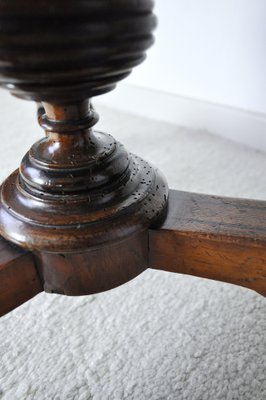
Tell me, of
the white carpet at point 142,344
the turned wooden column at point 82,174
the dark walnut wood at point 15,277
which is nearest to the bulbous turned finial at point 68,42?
Answer: the turned wooden column at point 82,174

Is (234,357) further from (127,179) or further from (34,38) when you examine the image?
(34,38)

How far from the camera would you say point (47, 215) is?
33 centimetres

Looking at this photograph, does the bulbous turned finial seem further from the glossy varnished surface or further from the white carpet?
the white carpet

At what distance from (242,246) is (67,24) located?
0.23 meters

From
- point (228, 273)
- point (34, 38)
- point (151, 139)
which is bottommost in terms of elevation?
point (151, 139)

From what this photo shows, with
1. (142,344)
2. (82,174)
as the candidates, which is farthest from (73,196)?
(142,344)

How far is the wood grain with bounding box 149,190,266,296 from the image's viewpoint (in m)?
0.35

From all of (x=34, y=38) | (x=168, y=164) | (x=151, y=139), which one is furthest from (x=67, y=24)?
(x=151, y=139)

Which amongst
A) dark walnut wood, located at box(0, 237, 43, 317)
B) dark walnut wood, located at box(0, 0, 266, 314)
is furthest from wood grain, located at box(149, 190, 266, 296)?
dark walnut wood, located at box(0, 237, 43, 317)

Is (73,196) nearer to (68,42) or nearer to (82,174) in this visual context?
(82,174)

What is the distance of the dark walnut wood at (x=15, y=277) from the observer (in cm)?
34

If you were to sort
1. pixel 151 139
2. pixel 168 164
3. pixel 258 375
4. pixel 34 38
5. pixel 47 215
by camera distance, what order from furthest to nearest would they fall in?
pixel 151 139
pixel 168 164
pixel 258 375
pixel 47 215
pixel 34 38

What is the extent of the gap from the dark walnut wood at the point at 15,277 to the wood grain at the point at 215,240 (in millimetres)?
110

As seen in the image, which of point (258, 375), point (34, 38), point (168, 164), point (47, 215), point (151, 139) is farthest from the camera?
point (151, 139)
